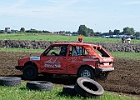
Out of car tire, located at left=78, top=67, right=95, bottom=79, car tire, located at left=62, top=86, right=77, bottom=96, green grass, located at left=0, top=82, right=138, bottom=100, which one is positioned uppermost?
car tire, located at left=78, top=67, right=95, bottom=79

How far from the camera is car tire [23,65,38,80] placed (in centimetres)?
1614

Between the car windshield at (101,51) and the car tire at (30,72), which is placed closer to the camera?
the car windshield at (101,51)

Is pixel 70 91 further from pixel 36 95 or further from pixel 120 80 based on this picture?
pixel 120 80

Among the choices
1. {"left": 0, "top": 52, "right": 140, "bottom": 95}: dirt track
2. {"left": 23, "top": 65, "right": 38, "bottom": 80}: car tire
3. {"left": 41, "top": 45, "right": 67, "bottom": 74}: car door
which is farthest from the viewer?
{"left": 23, "top": 65, "right": 38, "bottom": 80}: car tire

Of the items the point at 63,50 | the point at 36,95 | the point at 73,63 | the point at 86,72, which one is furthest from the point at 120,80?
the point at 36,95

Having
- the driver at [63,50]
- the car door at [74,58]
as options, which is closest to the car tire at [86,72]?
the car door at [74,58]

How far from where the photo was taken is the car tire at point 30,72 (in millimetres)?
16141

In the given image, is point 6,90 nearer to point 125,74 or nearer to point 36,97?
point 36,97

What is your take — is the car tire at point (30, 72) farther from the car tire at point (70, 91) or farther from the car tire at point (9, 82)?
the car tire at point (70, 91)

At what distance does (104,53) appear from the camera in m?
16.1

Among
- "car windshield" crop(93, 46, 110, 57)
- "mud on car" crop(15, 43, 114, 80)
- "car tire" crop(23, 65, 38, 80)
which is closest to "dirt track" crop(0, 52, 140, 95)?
"mud on car" crop(15, 43, 114, 80)

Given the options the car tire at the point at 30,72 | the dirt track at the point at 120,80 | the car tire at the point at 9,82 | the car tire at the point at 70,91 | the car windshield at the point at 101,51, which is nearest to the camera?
the car tire at the point at 70,91

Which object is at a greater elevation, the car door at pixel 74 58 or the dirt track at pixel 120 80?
the car door at pixel 74 58

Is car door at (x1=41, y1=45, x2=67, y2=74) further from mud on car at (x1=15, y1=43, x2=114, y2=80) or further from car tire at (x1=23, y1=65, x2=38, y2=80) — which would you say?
car tire at (x1=23, y1=65, x2=38, y2=80)
